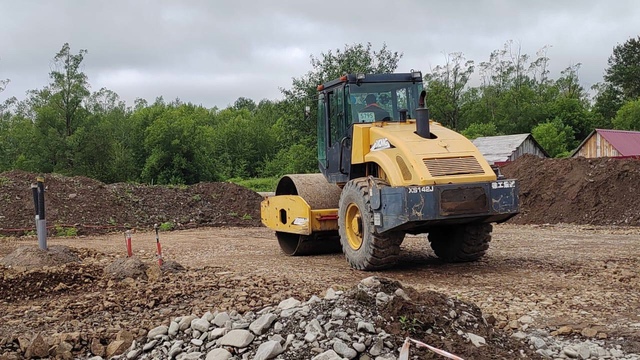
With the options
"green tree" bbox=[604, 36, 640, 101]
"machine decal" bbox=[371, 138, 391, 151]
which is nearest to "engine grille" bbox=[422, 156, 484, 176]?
"machine decal" bbox=[371, 138, 391, 151]

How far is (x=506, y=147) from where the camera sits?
43.1 meters

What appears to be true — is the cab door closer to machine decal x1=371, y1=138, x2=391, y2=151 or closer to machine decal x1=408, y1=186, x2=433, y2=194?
machine decal x1=371, y1=138, x2=391, y2=151

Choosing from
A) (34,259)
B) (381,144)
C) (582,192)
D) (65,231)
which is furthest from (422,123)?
(65,231)

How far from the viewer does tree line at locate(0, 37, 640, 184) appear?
3469 cm

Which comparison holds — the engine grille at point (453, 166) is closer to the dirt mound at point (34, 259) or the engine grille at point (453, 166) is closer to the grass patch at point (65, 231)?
the dirt mound at point (34, 259)

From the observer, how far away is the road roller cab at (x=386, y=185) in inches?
344

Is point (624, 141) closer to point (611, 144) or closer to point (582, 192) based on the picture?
point (611, 144)

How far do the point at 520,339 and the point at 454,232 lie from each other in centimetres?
465

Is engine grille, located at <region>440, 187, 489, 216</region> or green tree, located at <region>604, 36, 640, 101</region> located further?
green tree, located at <region>604, 36, 640, 101</region>

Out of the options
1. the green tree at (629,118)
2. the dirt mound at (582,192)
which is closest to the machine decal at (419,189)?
the dirt mound at (582,192)

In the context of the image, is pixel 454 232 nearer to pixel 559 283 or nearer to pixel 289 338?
pixel 559 283

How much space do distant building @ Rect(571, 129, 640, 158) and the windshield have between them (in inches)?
1170

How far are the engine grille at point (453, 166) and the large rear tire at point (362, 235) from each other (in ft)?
2.43

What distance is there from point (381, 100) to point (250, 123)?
6062 centimetres
